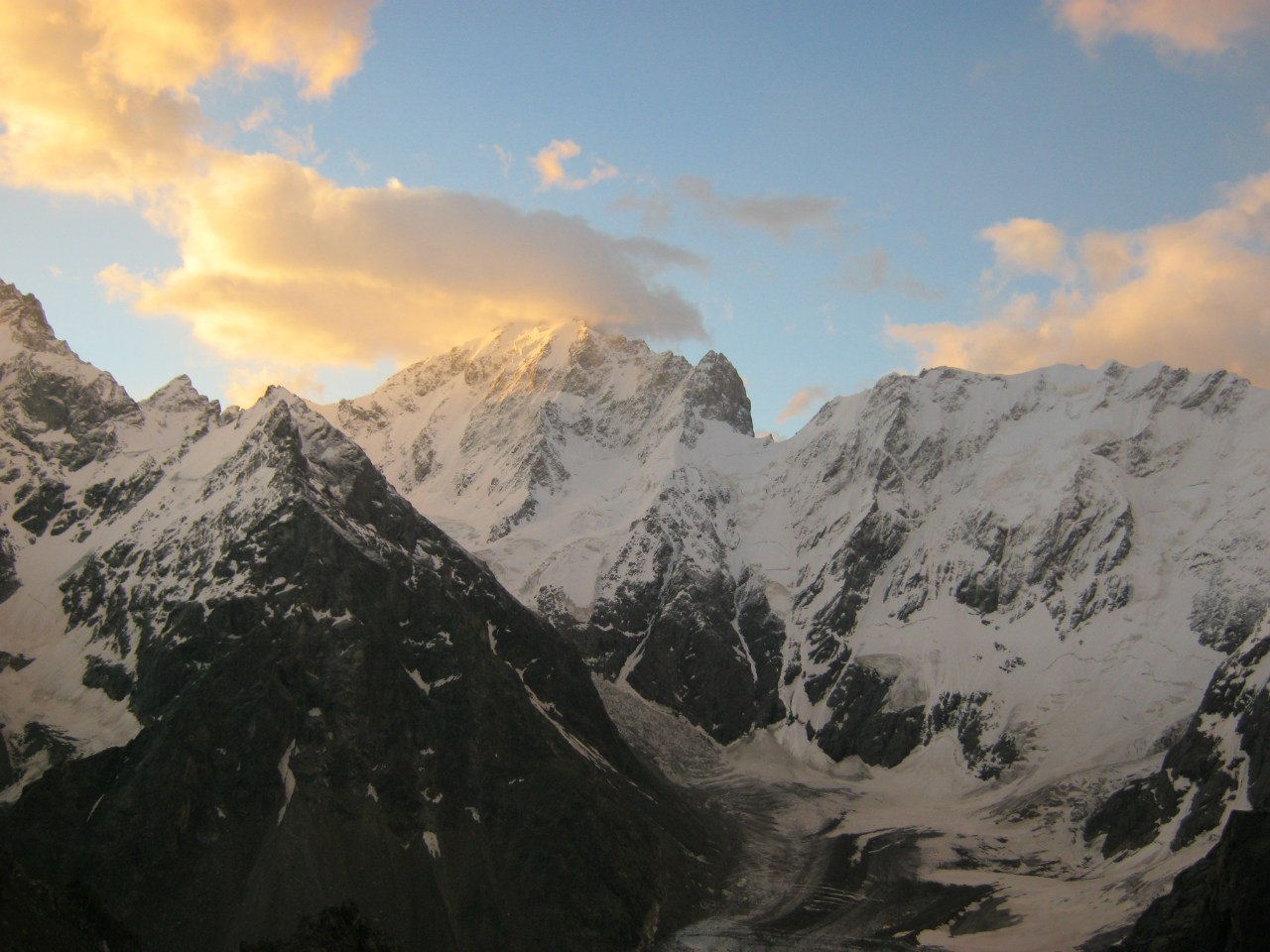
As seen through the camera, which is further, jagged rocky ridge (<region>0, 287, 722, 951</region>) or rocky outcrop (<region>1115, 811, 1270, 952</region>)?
jagged rocky ridge (<region>0, 287, 722, 951</region>)

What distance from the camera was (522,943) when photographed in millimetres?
162000

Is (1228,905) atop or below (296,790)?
below

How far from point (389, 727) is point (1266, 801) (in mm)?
119438

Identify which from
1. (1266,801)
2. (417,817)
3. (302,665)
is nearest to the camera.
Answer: (1266,801)

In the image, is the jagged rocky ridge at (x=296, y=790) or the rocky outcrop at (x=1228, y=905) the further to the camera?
the jagged rocky ridge at (x=296, y=790)

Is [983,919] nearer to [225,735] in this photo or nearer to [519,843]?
[519,843]

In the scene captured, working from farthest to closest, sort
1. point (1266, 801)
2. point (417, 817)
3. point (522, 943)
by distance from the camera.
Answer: point (417, 817)
point (522, 943)
point (1266, 801)

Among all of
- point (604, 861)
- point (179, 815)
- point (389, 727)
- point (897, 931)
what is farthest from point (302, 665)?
point (897, 931)

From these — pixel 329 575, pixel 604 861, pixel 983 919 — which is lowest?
pixel 983 919

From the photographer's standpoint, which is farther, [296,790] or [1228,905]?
[296,790]

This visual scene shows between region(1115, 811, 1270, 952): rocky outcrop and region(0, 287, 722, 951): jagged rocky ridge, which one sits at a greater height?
region(0, 287, 722, 951): jagged rocky ridge

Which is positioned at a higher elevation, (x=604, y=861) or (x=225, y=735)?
(x=225, y=735)

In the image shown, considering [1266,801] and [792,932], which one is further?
[792,932]

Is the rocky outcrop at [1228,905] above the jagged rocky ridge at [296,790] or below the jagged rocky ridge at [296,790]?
below
